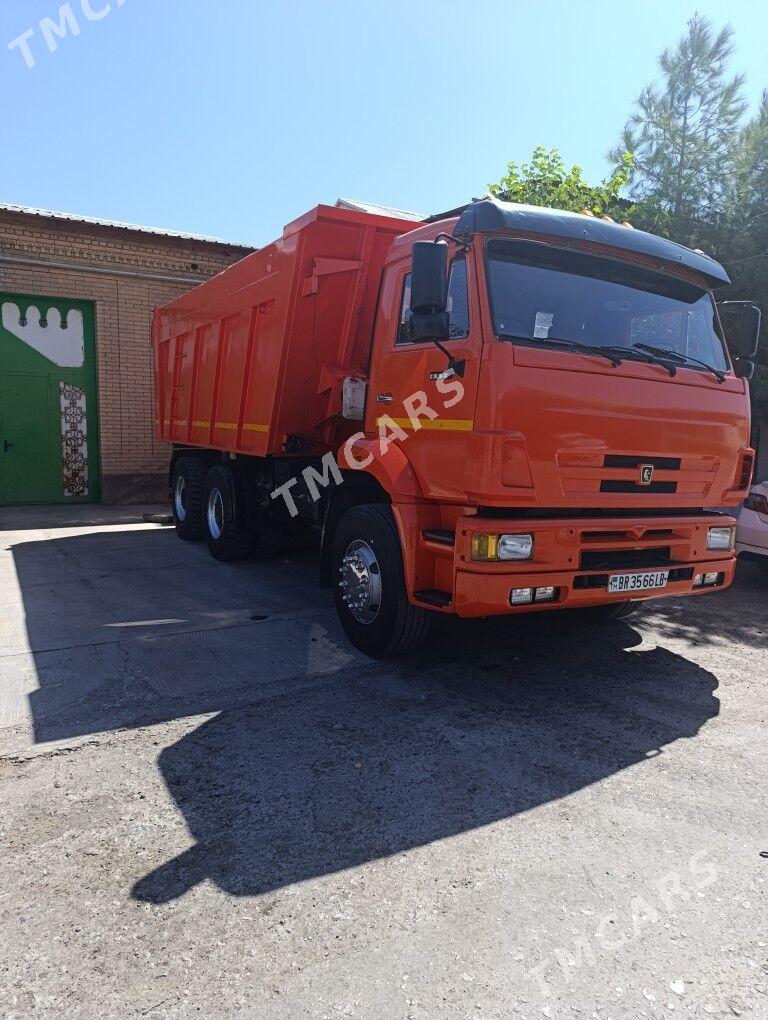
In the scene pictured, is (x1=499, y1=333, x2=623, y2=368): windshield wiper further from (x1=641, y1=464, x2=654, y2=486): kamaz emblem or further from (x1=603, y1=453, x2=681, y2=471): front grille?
(x1=641, y1=464, x2=654, y2=486): kamaz emblem

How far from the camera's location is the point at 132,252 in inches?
539

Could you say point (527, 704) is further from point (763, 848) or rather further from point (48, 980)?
point (48, 980)

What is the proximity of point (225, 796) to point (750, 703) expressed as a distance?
3182 millimetres

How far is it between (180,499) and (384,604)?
5964 millimetres

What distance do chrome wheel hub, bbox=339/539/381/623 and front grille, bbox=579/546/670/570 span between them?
4.54ft

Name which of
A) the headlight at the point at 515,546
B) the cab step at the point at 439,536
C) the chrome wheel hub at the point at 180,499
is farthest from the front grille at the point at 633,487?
the chrome wheel hub at the point at 180,499

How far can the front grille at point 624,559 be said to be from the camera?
4438 mm

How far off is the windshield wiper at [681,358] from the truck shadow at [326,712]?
2.02m

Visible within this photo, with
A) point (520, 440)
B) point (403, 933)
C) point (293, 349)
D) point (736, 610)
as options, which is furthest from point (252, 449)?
point (403, 933)

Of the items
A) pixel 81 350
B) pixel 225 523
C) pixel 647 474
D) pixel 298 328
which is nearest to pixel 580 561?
pixel 647 474

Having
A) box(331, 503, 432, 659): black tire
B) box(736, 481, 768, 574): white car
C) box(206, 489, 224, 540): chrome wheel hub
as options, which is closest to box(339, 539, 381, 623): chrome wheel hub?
box(331, 503, 432, 659): black tire

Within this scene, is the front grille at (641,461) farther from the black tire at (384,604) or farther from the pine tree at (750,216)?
the pine tree at (750,216)

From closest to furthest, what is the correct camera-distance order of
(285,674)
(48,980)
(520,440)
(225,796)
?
1. (48,980)
2. (225,796)
3. (520,440)
4. (285,674)

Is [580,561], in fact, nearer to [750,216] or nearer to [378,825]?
[378,825]
